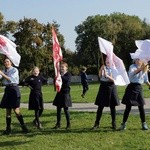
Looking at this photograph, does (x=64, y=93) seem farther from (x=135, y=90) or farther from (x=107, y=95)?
(x=135, y=90)

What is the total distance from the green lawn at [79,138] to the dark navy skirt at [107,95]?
674mm

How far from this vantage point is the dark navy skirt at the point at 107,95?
36.1 ft

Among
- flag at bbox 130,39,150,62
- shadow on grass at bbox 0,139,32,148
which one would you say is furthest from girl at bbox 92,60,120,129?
shadow on grass at bbox 0,139,32,148

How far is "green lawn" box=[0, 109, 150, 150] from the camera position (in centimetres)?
911

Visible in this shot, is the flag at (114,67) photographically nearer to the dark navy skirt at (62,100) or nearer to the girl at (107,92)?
the girl at (107,92)

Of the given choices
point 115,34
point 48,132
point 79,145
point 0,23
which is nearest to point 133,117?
point 48,132

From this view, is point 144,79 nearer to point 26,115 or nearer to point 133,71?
point 133,71

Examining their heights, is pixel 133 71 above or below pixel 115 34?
below

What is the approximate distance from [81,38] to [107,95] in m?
81.2

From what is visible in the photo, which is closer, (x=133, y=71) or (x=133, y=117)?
(x=133, y=71)

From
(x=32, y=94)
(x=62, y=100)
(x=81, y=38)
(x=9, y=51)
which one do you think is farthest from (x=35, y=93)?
(x=81, y=38)

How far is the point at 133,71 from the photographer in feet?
35.3

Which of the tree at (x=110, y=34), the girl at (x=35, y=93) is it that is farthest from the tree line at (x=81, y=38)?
the girl at (x=35, y=93)

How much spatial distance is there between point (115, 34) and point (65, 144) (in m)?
72.5
